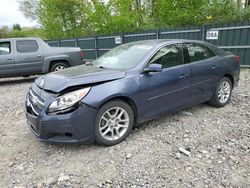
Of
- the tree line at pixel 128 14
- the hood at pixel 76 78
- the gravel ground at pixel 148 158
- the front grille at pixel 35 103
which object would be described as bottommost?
the gravel ground at pixel 148 158

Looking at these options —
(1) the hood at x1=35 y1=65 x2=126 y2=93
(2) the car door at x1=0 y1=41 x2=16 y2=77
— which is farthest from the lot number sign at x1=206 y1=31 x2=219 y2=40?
(2) the car door at x1=0 y1=41 x2=16 y2=77

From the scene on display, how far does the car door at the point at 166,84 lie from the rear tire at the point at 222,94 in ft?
2.87

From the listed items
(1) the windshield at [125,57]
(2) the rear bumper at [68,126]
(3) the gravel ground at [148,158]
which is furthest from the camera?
(1) the windshield at [125,57]

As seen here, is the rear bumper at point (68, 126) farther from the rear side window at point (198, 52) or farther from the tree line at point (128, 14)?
the tree line at point (128, 14)

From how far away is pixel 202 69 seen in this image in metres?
4.43

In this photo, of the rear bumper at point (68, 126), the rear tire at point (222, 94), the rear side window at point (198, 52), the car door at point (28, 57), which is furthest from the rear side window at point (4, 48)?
the rear tire at point (222, 94)

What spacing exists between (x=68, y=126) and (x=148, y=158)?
1.11 m

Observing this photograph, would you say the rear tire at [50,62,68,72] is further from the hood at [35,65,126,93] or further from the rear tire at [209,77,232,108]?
the rear tire at [209,77,232,108]

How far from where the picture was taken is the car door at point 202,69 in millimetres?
4336

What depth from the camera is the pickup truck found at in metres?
8.48

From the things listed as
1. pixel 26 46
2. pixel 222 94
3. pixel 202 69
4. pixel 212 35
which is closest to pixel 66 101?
pixel 202 69

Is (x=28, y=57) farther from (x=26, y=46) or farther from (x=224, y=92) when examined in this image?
(x=224, y=92)

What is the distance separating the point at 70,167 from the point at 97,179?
17.4 inches

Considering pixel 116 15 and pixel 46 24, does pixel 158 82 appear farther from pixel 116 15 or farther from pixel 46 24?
pixel 46 24
